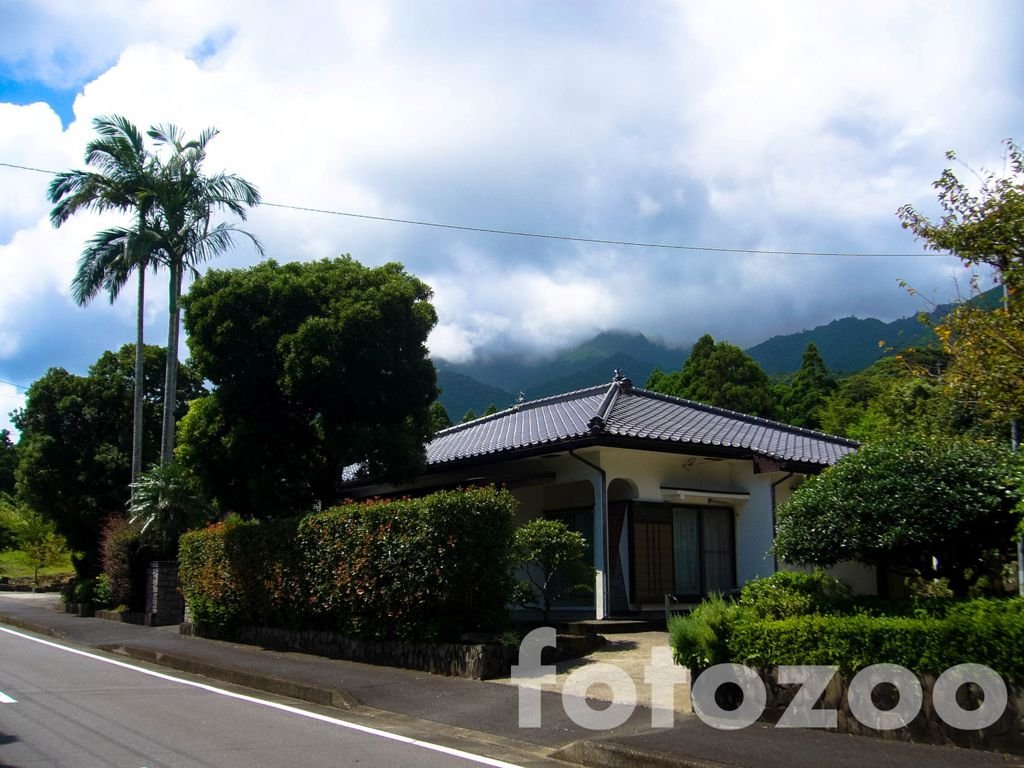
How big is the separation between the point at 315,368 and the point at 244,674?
5.31 metres

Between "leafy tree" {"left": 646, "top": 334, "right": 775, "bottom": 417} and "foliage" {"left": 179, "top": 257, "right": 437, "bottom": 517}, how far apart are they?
29808 mm

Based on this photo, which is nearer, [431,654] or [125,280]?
[431,654]

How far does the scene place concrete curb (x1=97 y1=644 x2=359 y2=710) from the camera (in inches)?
448

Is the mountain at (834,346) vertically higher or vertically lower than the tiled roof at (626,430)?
higher

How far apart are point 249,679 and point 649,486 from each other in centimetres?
803

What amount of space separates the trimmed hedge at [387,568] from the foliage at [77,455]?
645 inches

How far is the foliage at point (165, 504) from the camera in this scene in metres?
22.7

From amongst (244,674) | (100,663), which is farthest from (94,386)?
Answer: (244,674)

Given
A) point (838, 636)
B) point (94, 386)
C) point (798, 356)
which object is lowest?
point (838, 636)

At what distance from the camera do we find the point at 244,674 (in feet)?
43.3

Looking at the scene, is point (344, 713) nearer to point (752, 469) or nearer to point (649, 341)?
point (752, 469)

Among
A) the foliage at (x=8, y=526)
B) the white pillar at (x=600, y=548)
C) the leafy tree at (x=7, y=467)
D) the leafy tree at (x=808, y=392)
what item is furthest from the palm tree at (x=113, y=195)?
the leafy tree at (x=7, y=467)

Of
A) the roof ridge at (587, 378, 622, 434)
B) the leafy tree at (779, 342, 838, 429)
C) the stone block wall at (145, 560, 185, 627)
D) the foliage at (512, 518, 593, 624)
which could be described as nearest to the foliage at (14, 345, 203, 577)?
the stone block wall at (145, 560, 185, 627)

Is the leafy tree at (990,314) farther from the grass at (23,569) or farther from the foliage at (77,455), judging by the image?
the grass at (23,569)
